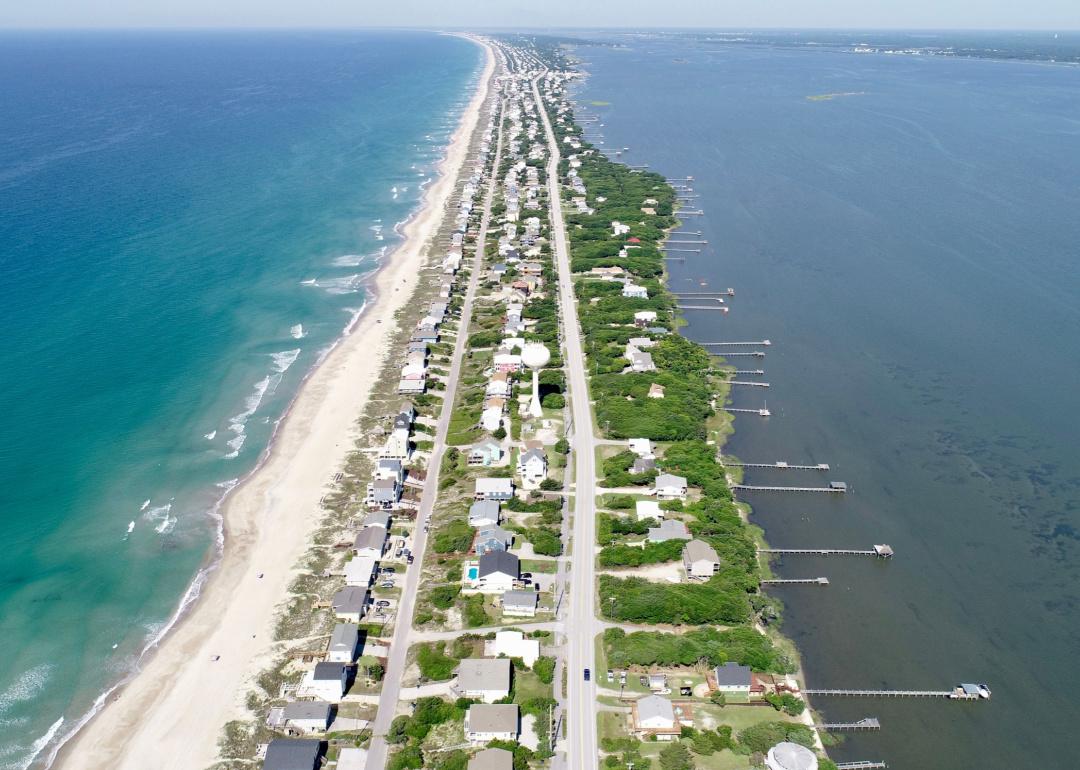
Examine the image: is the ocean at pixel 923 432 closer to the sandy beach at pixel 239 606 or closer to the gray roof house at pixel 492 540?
the gray roof house at pixel 492 540

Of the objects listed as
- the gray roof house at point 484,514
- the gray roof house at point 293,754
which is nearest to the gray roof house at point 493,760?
the gray roof house at point 293,754

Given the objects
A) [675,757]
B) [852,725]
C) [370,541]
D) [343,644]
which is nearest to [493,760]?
[675,757]

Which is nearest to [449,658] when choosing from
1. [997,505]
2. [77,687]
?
[77,687]

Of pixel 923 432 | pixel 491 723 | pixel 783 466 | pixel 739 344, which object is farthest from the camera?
pixel 739 344

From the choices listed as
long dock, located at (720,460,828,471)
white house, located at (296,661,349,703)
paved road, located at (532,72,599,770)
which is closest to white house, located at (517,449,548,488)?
paved road, located at (532,72,599,770)

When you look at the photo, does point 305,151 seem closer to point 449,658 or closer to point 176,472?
point 176,472

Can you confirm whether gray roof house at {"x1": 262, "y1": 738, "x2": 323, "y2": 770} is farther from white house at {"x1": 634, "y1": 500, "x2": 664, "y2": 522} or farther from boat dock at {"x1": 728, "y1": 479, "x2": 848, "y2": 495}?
boat dock at {"x1": 728, "y1": 479, "x2": 848, "y2": 495}

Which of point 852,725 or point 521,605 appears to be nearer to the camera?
point 852,725

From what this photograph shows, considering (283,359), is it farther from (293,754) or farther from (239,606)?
(293,754)
